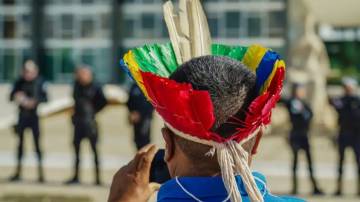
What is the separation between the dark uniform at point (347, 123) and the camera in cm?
1062

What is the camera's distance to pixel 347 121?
35.2 ft

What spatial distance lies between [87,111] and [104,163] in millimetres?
4302

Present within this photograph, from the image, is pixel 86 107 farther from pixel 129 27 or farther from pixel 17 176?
pixel 129 27

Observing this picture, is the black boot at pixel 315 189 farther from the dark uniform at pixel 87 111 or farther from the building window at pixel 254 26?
the building window at pixel 254 26

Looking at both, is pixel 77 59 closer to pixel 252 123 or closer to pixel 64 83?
pixel 64 83

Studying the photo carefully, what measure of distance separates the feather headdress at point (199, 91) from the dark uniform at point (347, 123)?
353 inches

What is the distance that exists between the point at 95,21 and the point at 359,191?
26.4 metres

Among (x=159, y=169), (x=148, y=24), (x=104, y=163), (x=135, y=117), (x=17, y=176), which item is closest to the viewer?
(x=159, y=169)

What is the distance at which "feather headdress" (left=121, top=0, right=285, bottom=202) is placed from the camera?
5.14ft

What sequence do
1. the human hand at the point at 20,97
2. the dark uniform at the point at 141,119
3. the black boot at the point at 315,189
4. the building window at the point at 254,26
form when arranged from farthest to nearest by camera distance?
the building window at the point at 254,26 → the human hand at the point at 20,97 → the dark uniform at the point at 141,119 → the black boot at the point at 315,189

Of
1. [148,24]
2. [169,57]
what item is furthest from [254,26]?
[169,57]

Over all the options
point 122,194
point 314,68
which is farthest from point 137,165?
point 314,68

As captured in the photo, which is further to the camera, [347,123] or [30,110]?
[30,110]

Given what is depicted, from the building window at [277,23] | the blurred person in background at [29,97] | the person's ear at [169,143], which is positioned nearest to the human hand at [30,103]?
the blurred person in background at [29,97]
